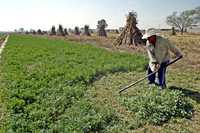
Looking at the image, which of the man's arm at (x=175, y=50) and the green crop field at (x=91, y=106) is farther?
the man's arm at (x=175, y=50)

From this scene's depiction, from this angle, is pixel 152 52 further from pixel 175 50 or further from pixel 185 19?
pixel 185 19

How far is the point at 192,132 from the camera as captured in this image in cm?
558

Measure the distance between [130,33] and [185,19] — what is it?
68882mm

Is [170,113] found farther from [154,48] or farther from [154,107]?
[154,48]

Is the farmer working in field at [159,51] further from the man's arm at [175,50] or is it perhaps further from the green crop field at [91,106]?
the green crop field at [91,106]

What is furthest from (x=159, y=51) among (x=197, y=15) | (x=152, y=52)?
(x=197, y=15)

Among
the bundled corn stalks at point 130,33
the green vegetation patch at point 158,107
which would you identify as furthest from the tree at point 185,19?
the green vegetation patch at point 158,107

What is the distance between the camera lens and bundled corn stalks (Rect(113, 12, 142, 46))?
24.3 meters

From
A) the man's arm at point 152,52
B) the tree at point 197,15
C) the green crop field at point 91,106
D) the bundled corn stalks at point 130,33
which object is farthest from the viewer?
the tree at point 197,15

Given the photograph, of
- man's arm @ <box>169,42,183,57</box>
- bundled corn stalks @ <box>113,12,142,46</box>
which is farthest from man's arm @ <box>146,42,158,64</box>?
bundled corn stalks @ <box>113,12,142,46</box>

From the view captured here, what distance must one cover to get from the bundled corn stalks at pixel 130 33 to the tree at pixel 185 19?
64.3 metres

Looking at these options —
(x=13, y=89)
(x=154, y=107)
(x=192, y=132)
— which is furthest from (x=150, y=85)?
(x=13, y=89)

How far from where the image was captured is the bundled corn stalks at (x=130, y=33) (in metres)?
24.3

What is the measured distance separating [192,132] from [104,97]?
2.67 metres
